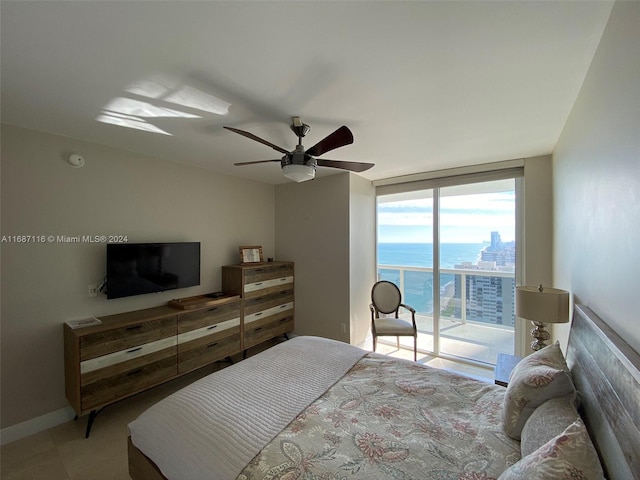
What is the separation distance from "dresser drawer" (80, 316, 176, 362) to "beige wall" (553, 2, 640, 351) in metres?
3.21

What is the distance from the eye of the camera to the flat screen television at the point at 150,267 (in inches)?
101

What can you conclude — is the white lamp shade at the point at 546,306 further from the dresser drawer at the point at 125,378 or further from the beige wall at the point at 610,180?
the dresser drawer at the point at 125,378

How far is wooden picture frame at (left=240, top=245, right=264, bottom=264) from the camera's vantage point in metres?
3.77

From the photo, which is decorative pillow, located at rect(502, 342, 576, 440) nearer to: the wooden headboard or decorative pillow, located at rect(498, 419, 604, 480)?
the wooden headboard

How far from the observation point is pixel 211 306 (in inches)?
119

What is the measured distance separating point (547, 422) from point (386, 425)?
679mm

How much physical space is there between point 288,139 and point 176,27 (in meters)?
1.33

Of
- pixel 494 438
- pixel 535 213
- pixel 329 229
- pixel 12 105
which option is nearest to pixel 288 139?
pixel 329 229

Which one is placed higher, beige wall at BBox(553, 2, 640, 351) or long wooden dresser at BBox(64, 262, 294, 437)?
beige wall at BBox(553, 2, 640, 351)

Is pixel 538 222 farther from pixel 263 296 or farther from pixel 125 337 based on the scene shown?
pixel 125 337

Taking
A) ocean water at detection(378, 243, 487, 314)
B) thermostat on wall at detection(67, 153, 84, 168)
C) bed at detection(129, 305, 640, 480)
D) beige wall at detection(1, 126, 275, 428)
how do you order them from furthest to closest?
1. ocean water at detection(378, 243, 487, 314)
2. thermostat on wall at detection(67, 153, 84, 168)
3. beige wall at detection(1, 126, 275, 428)
4. bed at detection(129, 305, 640, 480)

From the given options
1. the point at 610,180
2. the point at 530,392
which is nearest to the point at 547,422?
the point at 530,392

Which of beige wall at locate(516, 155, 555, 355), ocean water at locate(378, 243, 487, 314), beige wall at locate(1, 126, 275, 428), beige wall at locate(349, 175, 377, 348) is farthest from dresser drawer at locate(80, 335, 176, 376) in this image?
beige wall at locate(516, 155, 555, 355)

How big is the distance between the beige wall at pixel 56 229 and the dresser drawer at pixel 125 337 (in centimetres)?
45
